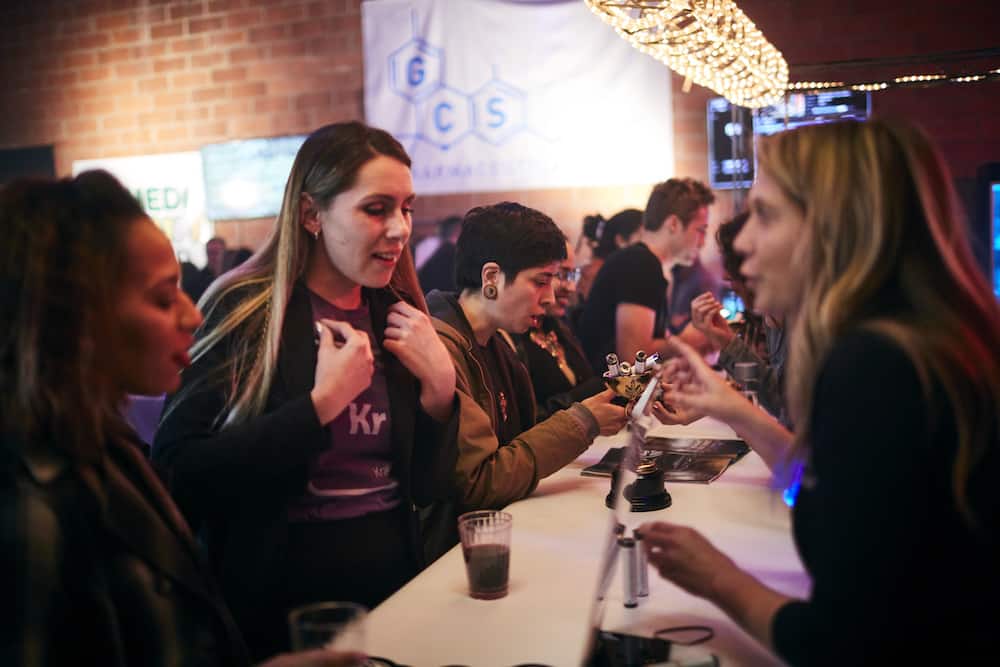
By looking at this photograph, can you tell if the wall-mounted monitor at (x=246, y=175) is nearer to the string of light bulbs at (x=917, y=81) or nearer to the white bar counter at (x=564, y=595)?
the string of light bulbs at (x=917, y=81)

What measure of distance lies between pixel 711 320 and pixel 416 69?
349cm

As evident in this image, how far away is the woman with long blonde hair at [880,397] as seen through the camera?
3.21ft

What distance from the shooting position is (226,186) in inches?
267

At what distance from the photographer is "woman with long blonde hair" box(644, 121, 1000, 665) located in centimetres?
98

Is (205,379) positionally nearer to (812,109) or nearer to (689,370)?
(689,370)

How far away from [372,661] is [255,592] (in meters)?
0.45

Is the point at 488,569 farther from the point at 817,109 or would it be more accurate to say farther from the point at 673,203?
the point at 817,109

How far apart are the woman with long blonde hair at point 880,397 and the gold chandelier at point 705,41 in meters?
1.44

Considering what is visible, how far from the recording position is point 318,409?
1.68m

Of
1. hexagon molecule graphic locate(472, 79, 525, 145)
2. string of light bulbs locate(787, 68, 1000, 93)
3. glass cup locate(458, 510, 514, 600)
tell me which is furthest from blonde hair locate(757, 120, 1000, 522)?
hexagon molecule graphic locate(472, 79, 525, 145)

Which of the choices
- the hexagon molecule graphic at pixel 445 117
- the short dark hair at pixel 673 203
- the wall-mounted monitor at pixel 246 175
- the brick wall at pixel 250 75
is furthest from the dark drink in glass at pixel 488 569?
the wall-mounted monitor at pixel 246 175

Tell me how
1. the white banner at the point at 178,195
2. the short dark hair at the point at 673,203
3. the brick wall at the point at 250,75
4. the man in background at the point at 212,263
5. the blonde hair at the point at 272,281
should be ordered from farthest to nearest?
the white banner at the point at 178,195 → the man in background at the point at 212,263 → the brick wall at the point at 250,75 → the short dark hair at the point at 673,203 → the blonde hair at the point at 272,281

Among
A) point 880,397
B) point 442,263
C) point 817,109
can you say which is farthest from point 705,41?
point 442,263

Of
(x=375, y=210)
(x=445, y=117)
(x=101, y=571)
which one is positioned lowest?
(x=101, y=571)
